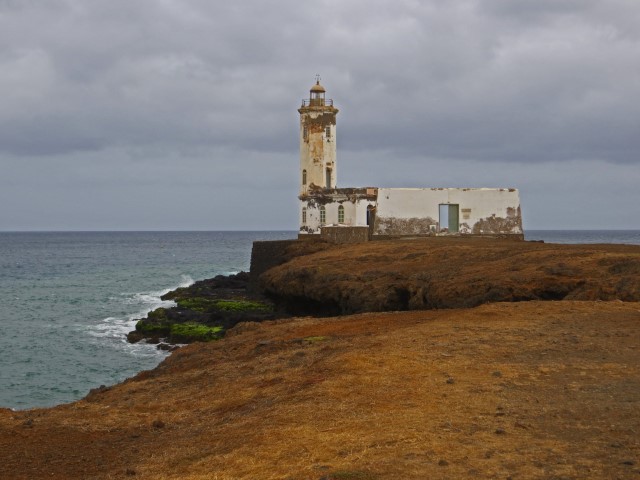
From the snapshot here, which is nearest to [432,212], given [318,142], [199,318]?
[318,142]

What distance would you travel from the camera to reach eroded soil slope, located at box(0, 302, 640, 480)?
685cm

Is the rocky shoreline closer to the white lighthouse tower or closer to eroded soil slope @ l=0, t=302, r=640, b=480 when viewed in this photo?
the white lighthouse tower

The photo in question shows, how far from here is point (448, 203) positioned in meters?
41.5

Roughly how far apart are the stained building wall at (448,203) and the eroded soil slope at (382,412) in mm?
27137

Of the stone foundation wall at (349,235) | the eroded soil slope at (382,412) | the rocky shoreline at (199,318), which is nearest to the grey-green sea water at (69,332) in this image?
the rocky shoreline at (199,318)

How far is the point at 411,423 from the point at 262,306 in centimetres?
2869

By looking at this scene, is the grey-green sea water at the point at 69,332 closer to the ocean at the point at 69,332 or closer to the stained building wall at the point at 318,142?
the ocean at the point at 69,332

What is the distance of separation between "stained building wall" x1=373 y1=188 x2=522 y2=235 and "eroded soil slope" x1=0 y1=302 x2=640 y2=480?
27.1 metres

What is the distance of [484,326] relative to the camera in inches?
522

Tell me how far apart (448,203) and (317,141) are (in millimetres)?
9677

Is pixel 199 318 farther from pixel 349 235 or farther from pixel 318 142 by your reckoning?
pixel 318 142

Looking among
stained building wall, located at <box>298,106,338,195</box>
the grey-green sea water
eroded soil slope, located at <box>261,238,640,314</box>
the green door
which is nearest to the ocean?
the grey-green sea water

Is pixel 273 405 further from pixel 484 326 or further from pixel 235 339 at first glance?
pixel 235 339

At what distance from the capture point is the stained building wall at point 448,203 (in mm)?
41438
